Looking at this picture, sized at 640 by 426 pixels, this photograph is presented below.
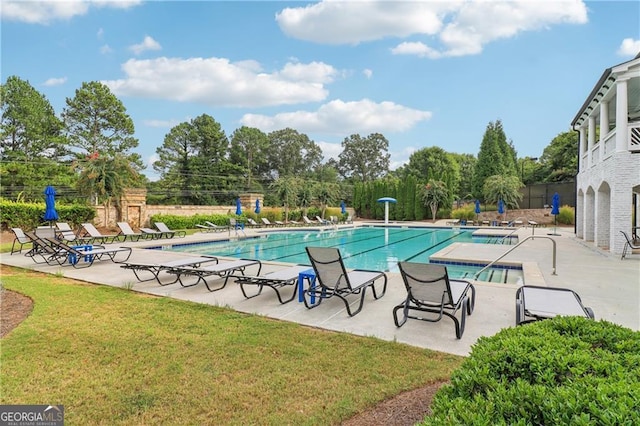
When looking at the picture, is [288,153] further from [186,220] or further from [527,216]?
[527,216]

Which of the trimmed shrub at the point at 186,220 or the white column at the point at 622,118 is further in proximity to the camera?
the trimmed shrub at the point at 186,220

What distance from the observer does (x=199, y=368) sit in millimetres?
3125

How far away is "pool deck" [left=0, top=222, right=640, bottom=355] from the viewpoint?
13.3 ft

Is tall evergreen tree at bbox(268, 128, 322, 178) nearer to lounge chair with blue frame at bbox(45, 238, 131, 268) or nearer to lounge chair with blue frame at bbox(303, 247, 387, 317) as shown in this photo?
lounge chair with blue frame at bbox(45, 238, 131, 268)

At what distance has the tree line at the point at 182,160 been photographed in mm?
24062

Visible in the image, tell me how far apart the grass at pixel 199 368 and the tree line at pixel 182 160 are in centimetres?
1409

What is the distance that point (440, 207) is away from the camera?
29.8 meters

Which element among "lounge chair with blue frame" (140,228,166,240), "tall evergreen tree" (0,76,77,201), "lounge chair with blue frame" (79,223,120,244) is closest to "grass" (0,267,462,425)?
"lounge chair with blue frame" (79,223,120,244)

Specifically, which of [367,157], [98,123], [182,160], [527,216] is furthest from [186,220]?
[367,157]

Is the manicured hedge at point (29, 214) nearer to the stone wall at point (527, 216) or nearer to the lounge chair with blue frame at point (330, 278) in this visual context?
the lounge chair with blue frame at point (330, 278)

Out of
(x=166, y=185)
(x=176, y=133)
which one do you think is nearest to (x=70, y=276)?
(x=166, y=185)

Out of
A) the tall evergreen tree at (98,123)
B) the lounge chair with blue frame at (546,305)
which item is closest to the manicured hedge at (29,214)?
the tall evergreen tree at (98,123)

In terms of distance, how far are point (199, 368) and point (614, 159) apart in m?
11.4

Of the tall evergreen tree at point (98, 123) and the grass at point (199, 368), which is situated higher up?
the tall evergreen tree at point (98, 123)
